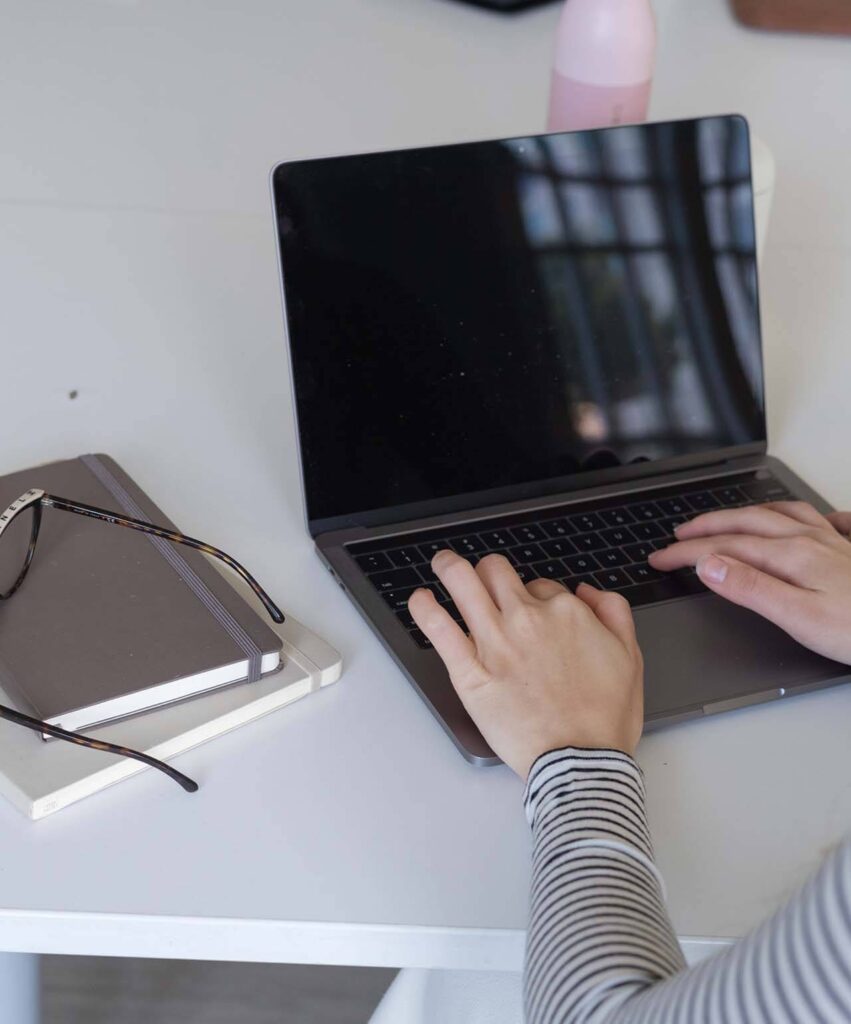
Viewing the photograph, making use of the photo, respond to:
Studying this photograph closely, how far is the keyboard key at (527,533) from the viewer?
0.80 meters

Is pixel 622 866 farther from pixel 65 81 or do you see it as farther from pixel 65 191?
pixel 65 81

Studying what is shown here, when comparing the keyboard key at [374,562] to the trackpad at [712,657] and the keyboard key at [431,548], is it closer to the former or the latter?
the keyboard key at [431,548]

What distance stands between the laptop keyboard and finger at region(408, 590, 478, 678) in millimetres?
22

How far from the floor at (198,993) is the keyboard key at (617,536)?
684 millimetres

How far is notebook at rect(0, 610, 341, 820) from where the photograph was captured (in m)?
0.60

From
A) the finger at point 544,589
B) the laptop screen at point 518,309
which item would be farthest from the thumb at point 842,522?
→ the finger at point 544,589

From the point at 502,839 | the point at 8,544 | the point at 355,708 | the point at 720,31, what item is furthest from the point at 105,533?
the point at 720,31

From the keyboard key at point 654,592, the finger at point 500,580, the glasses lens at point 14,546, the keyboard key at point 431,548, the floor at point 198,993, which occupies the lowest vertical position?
the floor at point 198,993

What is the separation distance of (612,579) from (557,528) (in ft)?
0.19

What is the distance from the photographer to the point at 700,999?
1.55ft

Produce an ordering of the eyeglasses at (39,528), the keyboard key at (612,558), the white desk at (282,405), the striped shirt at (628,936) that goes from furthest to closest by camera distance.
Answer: the keyboard key at (612,558), the eyeglasses at (39,528), the white desk at (282,405), the striped shirt at (628,936)

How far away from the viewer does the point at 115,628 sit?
67cm

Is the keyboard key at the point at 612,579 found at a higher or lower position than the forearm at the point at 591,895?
higher

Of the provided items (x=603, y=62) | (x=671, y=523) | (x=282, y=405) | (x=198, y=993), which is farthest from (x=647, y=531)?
(x=198, y=993)
